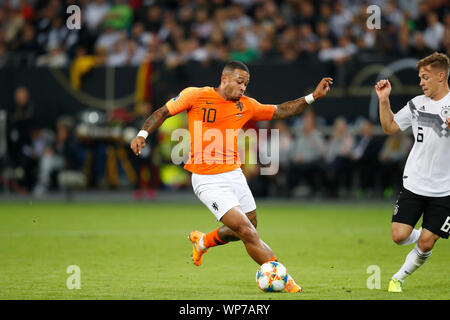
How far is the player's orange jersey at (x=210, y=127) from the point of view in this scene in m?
9.06

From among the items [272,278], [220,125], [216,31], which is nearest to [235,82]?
[220,125]

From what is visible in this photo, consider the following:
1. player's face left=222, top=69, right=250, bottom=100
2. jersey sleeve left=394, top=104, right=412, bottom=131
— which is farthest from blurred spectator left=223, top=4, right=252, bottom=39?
jersey sleeve left=394, top=104, right=412, bottom=131

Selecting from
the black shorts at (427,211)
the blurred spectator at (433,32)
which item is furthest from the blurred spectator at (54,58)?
the black shorts at (427,211)

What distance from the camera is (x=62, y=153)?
20938 mm

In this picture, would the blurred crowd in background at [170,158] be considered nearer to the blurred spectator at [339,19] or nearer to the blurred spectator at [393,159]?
the blurred spectator at [393,159]

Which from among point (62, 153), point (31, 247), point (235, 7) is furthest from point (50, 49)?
point (31, 247)

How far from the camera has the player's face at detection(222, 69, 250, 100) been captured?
353 inches

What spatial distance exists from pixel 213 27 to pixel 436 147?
46.7 feet

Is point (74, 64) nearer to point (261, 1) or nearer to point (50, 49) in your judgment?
Result: point (50, 49)

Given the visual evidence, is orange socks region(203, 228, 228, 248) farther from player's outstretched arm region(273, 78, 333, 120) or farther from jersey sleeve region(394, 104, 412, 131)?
jersey sleeve region(394, 104, 412, 131)

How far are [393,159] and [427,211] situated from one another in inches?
441

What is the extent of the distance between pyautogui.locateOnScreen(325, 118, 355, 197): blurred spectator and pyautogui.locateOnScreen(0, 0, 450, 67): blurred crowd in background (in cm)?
173

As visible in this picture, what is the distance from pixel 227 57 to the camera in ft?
68.5

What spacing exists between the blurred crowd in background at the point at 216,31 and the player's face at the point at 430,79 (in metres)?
11.2
